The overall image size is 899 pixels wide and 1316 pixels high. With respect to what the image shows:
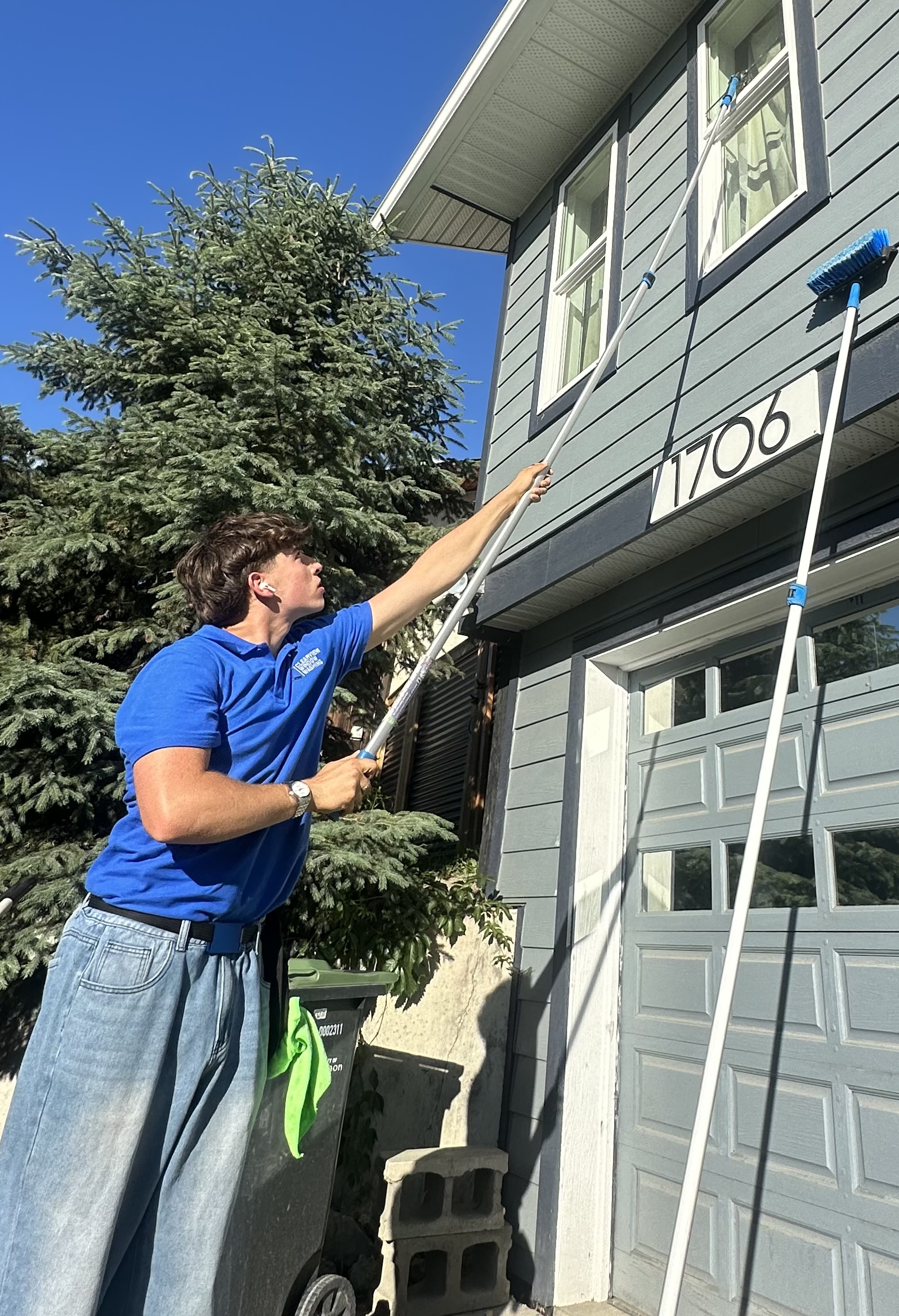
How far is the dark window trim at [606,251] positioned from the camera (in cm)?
441

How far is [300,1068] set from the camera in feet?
6.01

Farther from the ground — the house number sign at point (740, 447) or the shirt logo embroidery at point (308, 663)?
the house number sign at point (740, 447)

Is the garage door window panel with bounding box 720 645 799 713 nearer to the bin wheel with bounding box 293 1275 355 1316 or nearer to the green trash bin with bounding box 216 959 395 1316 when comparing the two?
the green trash bin with bounding box 216 959 395 1316

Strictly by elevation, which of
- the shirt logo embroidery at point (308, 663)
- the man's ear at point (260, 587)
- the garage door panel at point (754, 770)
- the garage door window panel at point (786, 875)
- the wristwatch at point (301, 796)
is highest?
the garage door panel at point (754, 770)

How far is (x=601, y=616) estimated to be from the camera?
13.3 ft

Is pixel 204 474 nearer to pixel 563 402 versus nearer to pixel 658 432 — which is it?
pixel 563 402

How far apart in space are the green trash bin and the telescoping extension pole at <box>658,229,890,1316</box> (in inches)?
42.7

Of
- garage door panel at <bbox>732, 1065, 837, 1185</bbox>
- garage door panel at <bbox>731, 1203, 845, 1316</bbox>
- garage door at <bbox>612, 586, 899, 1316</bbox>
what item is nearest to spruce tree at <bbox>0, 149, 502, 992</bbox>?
garage door at <bbox>612, 586, 899, 1316</bbox>

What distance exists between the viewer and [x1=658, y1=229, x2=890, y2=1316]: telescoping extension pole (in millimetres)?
1662

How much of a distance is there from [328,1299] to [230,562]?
232cm

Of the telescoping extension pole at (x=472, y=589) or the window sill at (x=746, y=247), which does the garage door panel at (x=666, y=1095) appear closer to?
the telescoping extension pole at (x=472, y=589)

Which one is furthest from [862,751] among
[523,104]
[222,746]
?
[523,104]

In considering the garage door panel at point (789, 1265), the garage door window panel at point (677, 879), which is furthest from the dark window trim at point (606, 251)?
the garage door panel at point (789, 1265)

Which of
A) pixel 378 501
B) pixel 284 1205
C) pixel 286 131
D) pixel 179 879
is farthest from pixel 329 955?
pixel 286 131
